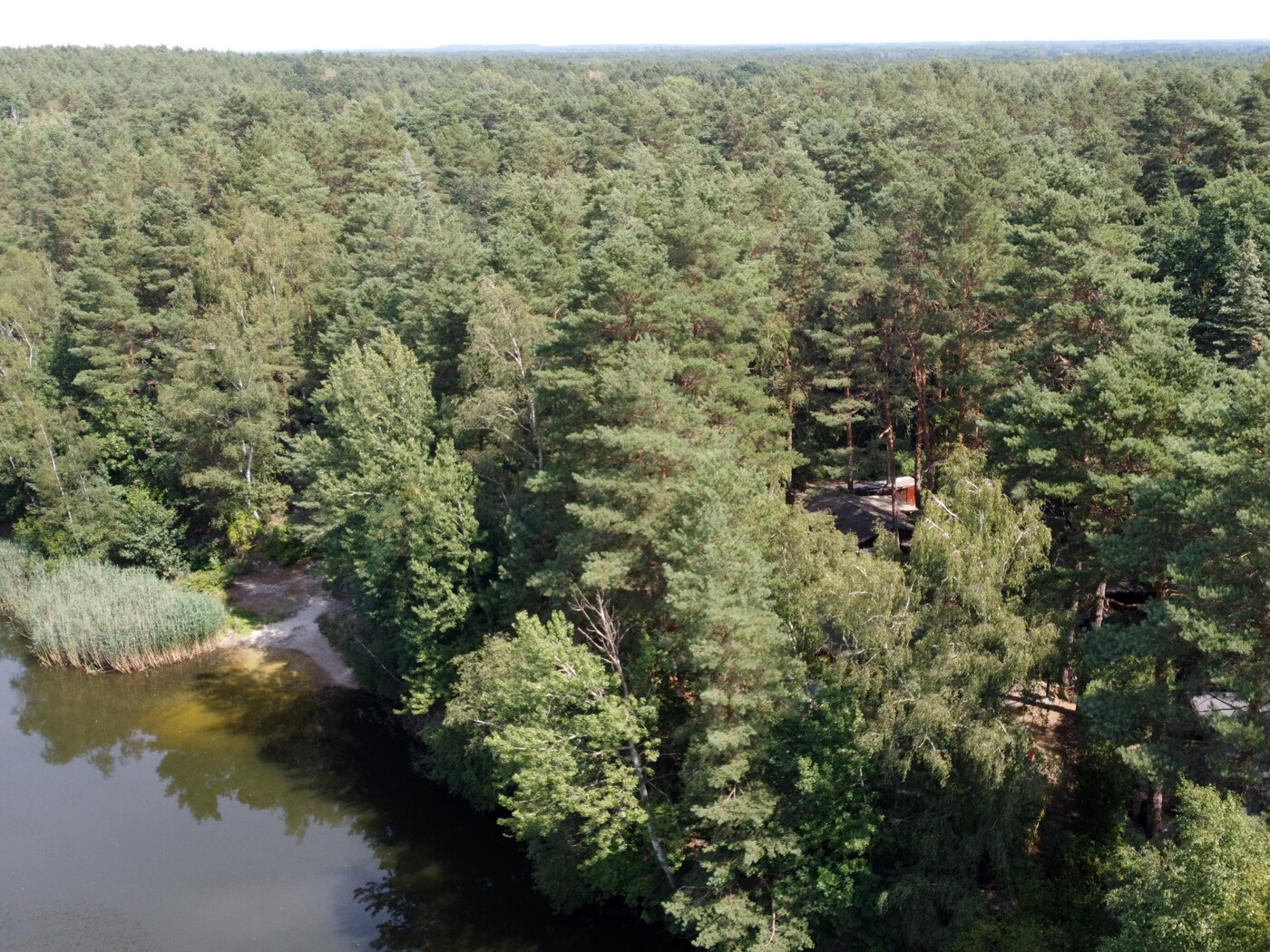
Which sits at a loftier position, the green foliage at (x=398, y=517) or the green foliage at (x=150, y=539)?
the green foliage at (x=398, y=517)

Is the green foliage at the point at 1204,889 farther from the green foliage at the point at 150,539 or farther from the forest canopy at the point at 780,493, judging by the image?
the green foliage at the point at 150,539

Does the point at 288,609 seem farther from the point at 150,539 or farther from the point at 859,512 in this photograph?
the point at 859,512

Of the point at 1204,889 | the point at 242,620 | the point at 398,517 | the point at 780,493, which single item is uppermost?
the point at 780,493

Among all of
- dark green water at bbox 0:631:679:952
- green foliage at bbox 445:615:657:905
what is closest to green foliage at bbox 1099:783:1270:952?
green foliage at bbox 445:615:657:905

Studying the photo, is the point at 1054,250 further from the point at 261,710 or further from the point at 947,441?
the point at 261,710

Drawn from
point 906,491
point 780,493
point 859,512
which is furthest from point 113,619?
point 906,491

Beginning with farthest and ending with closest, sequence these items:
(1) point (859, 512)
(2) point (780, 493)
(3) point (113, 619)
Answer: (3) point (113, 619) → (1) point (859, 512) → (2) point (780, 493)

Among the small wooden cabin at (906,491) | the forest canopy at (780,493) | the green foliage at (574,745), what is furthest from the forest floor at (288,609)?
the small wooden cabin at (906,491)

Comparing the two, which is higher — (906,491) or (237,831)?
(906,491)
